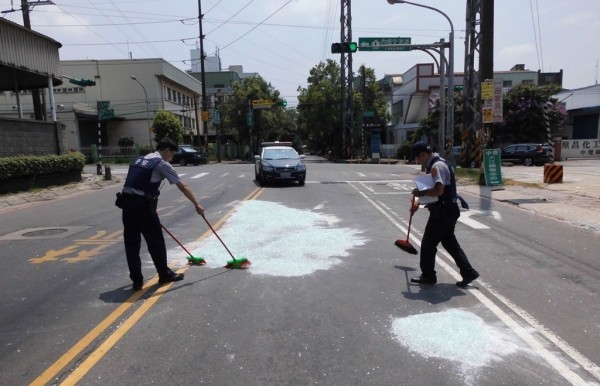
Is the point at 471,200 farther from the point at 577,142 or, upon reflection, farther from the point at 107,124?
the point at 107,124

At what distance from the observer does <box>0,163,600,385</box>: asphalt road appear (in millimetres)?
3678

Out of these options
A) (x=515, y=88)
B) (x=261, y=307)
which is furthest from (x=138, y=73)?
(x=261, y=307)

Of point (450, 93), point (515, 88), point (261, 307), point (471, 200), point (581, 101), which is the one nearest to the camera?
point (261, 307)

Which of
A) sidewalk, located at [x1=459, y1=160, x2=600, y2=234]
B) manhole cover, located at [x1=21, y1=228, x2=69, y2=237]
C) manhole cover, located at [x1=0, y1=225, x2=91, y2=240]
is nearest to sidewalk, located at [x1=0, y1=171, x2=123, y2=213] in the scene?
manhole cover, located at [x1=0, y1=225, x2=91, y2=240]

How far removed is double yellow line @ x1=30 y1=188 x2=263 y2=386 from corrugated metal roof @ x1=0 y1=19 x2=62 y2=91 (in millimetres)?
15929

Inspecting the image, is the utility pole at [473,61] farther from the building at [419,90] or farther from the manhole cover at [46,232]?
the building at [419,90]

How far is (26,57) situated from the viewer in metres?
18.9

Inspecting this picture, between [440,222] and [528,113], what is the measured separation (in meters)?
36.7

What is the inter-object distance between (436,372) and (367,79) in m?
59.5

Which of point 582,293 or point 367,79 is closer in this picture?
point 582,293

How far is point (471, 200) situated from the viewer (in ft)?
47.4

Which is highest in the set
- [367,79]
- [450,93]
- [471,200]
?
[367,79]

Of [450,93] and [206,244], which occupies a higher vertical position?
[450,93]

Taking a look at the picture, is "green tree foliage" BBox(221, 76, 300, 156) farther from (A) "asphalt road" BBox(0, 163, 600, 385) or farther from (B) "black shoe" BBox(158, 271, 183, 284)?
(B) "black shoe" BBox(158, 271, 183, 284)
